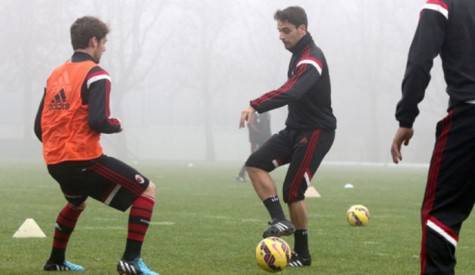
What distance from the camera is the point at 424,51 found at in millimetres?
4520

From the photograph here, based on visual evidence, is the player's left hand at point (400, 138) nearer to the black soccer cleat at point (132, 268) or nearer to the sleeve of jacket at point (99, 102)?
the sleeve of jacket at point (99, 102)

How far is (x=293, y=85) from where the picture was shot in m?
7.45

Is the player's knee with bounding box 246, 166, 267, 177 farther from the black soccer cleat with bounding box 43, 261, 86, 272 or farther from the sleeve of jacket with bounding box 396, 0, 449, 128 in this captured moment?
the sleeve of jacket with bounding box 396, 0, 449, 128

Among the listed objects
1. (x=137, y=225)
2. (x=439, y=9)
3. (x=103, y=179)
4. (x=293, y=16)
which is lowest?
(x=137, y=225)

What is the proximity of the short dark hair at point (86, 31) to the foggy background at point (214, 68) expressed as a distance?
1466 inches

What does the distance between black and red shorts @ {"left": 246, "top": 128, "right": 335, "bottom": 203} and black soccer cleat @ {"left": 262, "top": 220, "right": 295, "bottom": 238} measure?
290mm

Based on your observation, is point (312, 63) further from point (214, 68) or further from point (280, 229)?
point (214, 68)

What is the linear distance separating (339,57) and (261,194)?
46.1m

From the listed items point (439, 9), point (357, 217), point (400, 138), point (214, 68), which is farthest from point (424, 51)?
point (214, 68)

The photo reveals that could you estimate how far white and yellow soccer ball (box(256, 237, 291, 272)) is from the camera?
21.9ft

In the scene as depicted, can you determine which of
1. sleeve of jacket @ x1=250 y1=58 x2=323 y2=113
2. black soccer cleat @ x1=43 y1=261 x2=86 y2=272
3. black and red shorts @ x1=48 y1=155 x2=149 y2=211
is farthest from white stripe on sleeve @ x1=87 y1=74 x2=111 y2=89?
sleeve of jacket @ x1=250 y1=58 x2=323 y2=113

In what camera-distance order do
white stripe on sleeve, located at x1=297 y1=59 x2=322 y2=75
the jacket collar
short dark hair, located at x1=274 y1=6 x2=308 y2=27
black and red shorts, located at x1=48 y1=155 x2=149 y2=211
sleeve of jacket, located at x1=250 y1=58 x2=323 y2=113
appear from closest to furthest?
1. black and red shorts, located at x1=48 y1=155 x2=149 y2=211
2. the jacket collar
3. sleeve of jacket, located at x1=250 y1=58 x2=323 y2=113
4. white stripe on sleeve, located at x1=297 y1=59 x2=322 y2=75
5. short dark hair, located at x1=274 y1=6 x2=308 y2=27

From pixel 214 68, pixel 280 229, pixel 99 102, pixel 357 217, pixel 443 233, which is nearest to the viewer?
pixel 443 233

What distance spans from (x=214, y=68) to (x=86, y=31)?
48.0m
